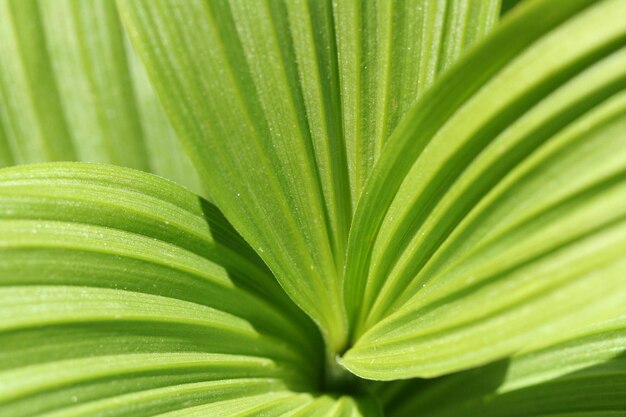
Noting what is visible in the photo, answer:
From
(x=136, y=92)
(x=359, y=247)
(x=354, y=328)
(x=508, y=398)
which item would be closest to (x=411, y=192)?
(x=359, y=247)

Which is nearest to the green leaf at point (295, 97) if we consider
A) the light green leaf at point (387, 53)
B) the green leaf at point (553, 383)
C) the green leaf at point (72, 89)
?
the light green leaf at point (387, 53)

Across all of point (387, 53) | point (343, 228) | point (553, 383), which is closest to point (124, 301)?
point (343, 228)

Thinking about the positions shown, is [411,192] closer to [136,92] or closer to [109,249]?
[109,249]

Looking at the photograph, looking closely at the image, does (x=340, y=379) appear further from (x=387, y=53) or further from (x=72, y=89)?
(x=72, y=89)

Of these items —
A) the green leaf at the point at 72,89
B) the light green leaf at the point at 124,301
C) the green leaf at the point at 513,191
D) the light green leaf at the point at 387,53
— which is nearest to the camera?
the green leaf at the point at 513,191

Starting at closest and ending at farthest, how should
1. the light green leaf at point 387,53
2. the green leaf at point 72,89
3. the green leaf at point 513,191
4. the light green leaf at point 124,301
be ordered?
1. the green leaf at point 513,191
2. the light green leaf at point 124,301
3. the light green leaf at point 387,53
4. the green leaf at point 72,89

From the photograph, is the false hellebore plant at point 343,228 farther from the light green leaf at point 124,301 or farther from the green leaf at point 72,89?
the green leaf at point 72,89
